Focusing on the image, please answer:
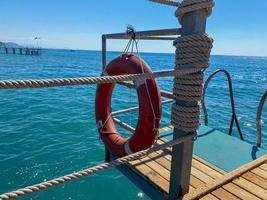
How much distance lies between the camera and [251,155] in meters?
2.75

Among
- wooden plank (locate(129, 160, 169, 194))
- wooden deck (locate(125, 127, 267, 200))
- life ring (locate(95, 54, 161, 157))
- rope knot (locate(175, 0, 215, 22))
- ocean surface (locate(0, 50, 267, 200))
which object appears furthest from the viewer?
ocean surface (locate(0, 50, 267, 200))

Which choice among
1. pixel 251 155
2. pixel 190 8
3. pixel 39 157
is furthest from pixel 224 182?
pixel 39 157

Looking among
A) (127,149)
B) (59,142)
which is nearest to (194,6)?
(127,149)

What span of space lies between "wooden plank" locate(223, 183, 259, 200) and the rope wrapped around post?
0.89 meters

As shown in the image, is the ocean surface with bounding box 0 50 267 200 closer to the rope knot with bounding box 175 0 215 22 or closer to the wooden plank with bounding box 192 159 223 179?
the wooden plank with bounding box 192 159 223 179

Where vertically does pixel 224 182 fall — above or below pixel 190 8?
below

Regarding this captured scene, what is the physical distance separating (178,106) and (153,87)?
0.43 meters

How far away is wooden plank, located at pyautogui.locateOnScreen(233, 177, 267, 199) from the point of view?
1989 millimetres

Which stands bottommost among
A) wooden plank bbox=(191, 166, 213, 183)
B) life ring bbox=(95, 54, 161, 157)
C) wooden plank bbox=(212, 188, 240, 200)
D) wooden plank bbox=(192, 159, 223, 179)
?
wooden plank bbox=(192, 159, 223, 179)

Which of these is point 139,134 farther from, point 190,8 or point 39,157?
point 39,157

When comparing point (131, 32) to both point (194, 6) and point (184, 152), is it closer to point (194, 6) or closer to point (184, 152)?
point (194, 6)

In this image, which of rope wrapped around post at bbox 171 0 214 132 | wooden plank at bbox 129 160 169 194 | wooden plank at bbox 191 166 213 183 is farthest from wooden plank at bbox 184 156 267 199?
rope wrapped around post at bbox 171 0 214 132

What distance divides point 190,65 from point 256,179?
1.53m

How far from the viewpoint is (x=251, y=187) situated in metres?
2.07
